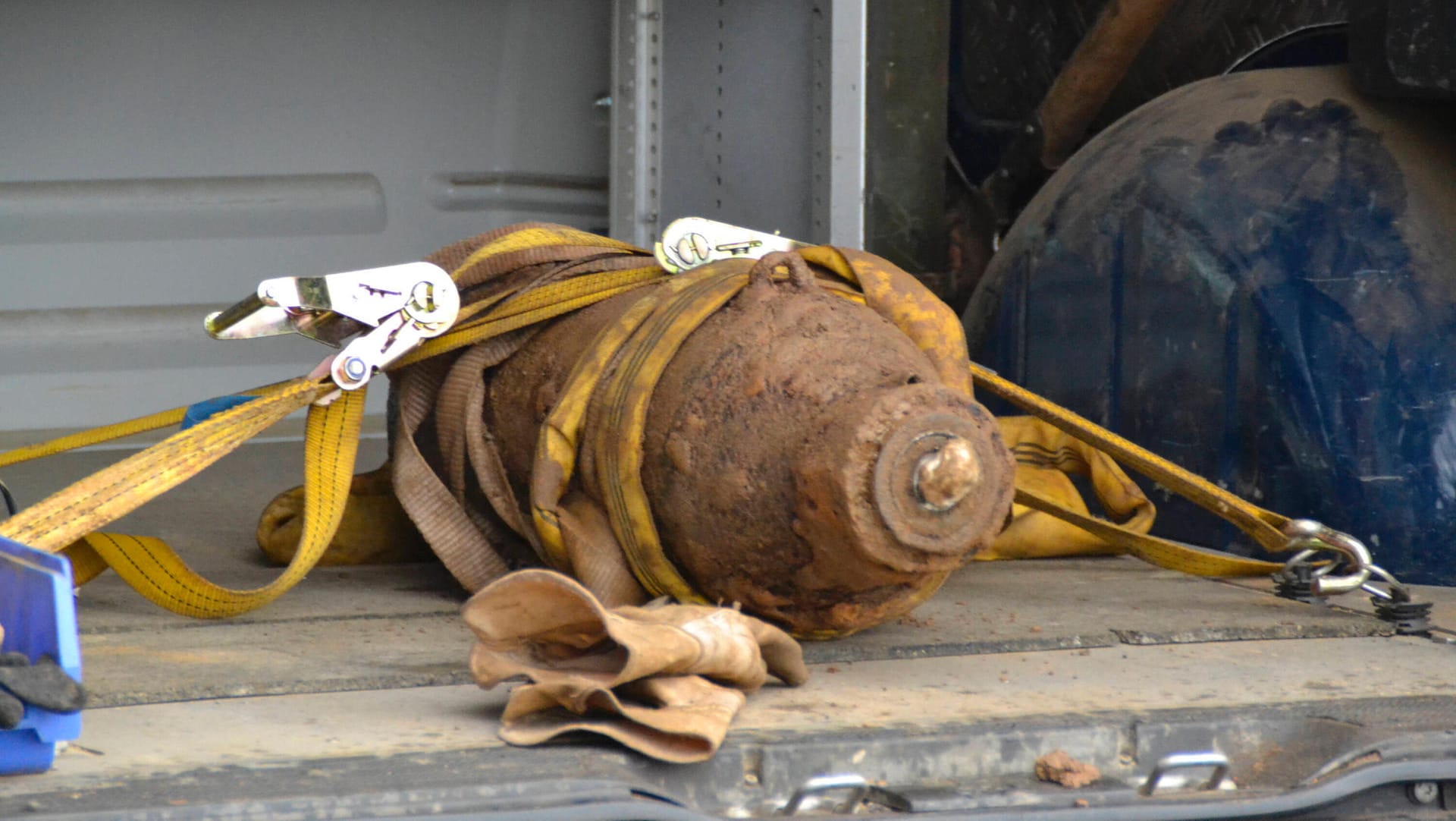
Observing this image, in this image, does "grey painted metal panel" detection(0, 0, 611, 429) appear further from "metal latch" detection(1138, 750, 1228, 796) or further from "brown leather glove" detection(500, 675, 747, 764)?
"metal latch" detection(1138, 750, 1228, 796)

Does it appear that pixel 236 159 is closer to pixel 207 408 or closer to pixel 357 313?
pixel 207 408

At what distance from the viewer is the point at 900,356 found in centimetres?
157

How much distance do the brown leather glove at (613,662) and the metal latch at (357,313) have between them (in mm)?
553

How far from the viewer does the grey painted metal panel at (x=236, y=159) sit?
338 cm

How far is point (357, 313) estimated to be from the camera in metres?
1.79

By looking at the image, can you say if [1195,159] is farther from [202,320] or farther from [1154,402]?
[202,320]

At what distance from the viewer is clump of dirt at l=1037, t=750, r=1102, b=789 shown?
3.98 ft

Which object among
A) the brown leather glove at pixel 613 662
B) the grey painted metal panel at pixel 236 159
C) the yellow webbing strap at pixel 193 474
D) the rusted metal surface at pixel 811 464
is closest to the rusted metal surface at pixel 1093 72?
the grey painted metal panel at pixel 236 159

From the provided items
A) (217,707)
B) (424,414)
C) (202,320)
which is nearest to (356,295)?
(424,414)

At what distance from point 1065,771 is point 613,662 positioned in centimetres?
37

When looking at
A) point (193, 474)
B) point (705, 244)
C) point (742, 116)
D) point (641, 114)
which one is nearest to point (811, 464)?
point (705, 244)

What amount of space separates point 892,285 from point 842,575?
41 cm

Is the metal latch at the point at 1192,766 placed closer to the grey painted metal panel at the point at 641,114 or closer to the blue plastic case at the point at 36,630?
the blue plastic case at the point at 36,630

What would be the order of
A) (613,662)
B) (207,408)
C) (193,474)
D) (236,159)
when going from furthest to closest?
(236,159), (207,408), (193,474), (613,662)
